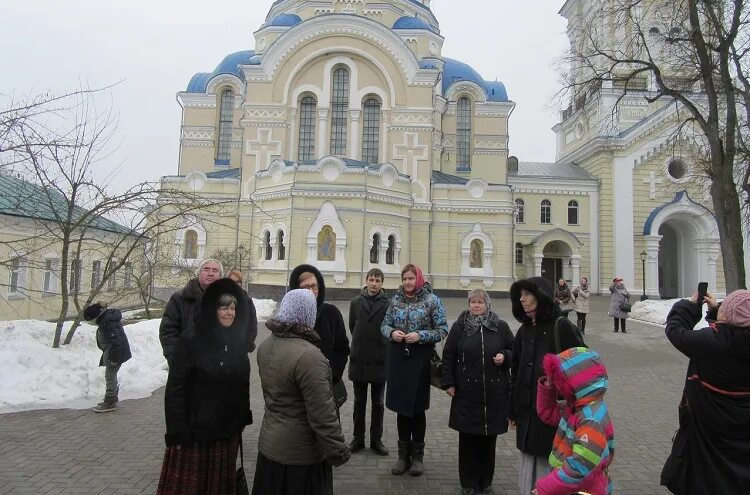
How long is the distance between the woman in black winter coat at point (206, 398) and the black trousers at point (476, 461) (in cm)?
191

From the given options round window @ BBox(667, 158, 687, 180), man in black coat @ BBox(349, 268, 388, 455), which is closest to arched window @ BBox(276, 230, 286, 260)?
man in black coat @ BBox(349, 268, 388, 455)

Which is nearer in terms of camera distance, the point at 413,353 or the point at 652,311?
the point at 413,353

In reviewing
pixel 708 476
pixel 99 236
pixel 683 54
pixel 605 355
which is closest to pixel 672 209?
pixel 683 54

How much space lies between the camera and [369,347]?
5.30m

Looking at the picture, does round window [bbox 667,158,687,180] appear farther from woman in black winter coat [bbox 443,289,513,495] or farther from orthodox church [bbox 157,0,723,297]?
woman in black winter coat [bbox 443,289,513,495]

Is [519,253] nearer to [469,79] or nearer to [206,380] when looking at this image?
[469,79]

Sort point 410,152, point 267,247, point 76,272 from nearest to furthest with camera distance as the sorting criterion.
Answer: point 76,272, point 267,247, point 410,152

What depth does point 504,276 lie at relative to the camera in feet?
93.3

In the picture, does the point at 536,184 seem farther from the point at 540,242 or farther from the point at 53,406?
the point at 53,406

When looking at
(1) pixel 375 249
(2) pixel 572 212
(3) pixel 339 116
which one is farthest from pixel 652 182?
(3) pixel 339 116

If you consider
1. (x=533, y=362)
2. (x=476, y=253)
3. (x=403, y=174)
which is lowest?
(x=533, y=362)

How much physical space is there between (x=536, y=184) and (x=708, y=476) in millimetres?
32920

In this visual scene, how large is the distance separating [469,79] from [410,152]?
379 inches

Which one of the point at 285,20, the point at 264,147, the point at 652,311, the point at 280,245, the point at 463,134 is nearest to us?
the point at 652,311
